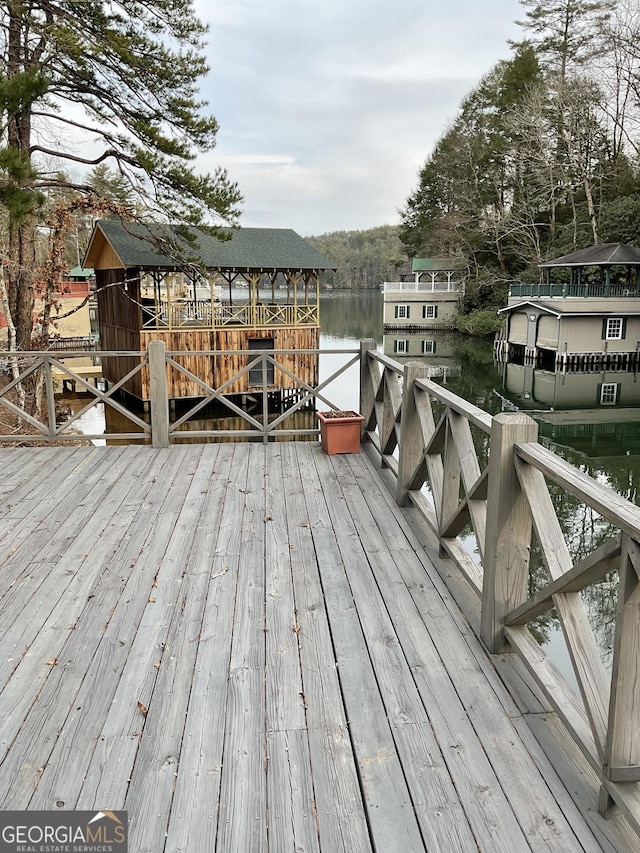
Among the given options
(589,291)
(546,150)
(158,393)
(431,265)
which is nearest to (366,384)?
(158,393)

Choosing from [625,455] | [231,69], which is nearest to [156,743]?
[231,69]

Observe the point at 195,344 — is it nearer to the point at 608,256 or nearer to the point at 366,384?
the point at 366,384

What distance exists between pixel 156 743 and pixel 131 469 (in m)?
3.28

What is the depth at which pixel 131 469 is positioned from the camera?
4.90 m

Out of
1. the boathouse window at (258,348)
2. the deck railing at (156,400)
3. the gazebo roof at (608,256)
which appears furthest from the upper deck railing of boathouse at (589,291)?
the boathouse window at (258,348)

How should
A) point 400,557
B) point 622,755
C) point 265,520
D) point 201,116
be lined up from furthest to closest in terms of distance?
point 201,116, point 265,520, point 400,557, point 622,755

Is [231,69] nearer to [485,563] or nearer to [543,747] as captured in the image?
[485,563]

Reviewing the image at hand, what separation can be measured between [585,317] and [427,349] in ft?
28.1

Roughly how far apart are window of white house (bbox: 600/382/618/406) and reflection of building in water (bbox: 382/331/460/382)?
508 cm

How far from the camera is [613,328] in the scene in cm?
→ 2491

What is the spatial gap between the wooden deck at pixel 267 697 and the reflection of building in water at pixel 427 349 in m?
18.4

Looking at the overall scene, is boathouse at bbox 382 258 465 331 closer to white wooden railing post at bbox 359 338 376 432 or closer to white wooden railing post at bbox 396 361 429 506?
white wooden railing post at bbox 359 338 376 432

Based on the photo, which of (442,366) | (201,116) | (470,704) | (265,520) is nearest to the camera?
(470,704)

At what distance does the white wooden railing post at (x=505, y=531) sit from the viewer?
214 cm
